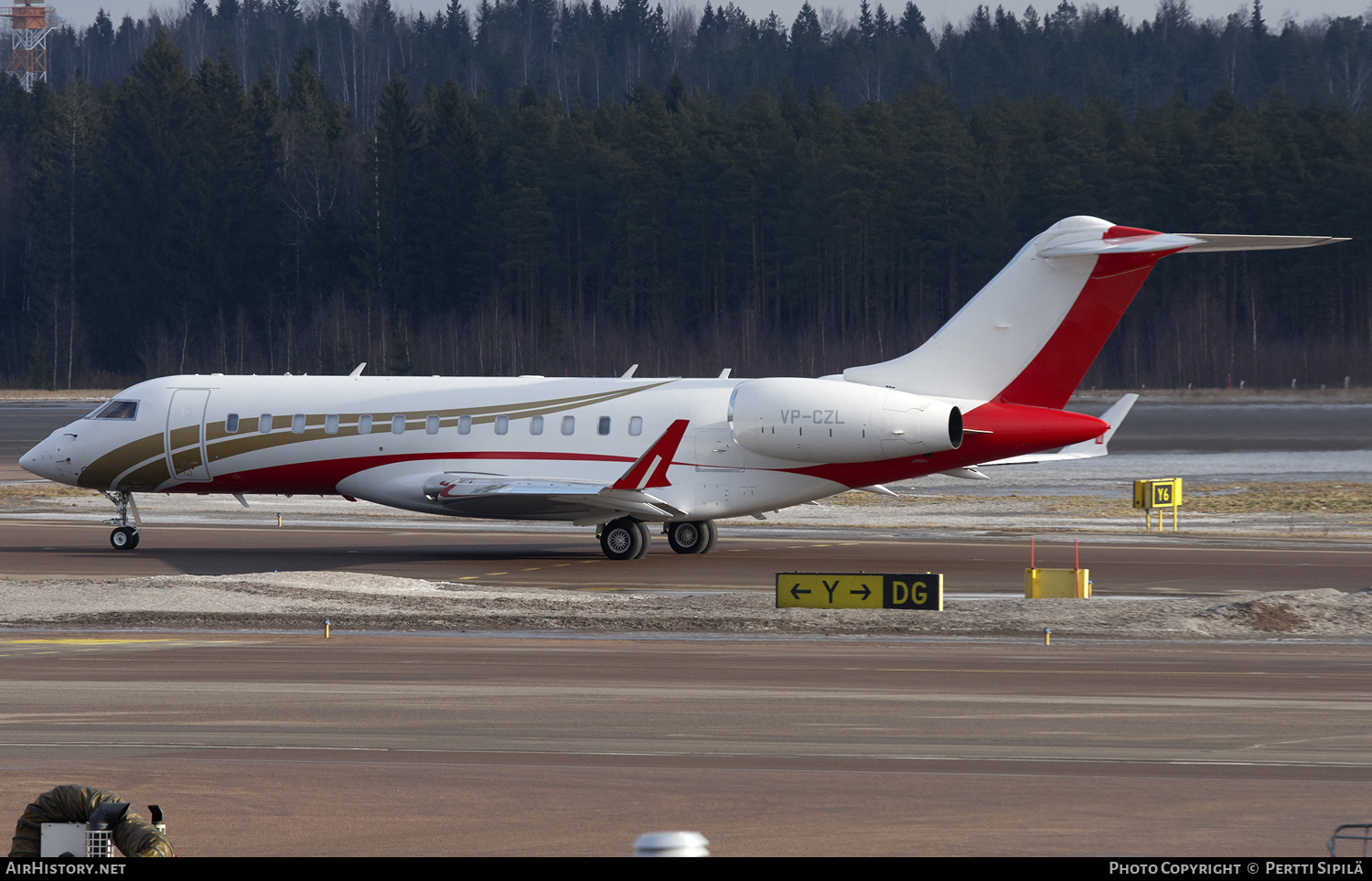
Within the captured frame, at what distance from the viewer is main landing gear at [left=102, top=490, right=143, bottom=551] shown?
98.5 ft

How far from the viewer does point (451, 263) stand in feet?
349

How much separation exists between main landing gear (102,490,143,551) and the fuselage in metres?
0.29

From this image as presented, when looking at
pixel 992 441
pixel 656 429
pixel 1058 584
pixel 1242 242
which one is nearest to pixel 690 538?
pixel 656 429

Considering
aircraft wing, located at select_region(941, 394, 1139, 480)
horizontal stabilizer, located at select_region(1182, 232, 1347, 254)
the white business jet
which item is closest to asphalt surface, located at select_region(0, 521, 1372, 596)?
the white business jet

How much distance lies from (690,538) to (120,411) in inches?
441

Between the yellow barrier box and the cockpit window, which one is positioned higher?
the cockpit window

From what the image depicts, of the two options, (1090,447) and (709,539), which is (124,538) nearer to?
(709,539)

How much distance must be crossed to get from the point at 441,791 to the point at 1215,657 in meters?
9.98

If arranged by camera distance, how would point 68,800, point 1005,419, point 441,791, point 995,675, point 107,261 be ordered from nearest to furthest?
1. point 68,800
2. point 441,791
3. point 995,675
4. point 1005,419
5. point 107,261

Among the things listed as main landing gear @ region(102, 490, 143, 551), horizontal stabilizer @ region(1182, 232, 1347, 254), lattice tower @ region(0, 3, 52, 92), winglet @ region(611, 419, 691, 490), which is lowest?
main landing gear @ region(102, 490, 143, 551)

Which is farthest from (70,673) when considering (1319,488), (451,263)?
(451,263)

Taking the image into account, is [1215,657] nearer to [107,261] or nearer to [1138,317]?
[1138,317]

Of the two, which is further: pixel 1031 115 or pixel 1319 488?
pixel 1031 115

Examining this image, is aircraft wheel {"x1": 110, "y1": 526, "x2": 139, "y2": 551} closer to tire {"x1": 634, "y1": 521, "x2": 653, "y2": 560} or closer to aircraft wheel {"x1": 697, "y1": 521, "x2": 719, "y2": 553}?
tire {"x1": 634, "y1": 521, "x2": 653, "y2": 560}
